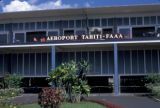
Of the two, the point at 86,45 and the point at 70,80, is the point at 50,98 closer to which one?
the point at 70,80

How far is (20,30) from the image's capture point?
146ft

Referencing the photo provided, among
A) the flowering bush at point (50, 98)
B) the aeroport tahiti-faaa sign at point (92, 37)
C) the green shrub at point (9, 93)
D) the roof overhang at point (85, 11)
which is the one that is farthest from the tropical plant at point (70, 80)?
the roof overhang at point (85, 11)

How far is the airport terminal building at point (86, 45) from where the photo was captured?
39.1 metres

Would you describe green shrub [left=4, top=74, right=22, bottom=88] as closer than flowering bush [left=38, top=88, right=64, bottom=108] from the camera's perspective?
No

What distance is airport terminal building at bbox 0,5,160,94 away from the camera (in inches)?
1538

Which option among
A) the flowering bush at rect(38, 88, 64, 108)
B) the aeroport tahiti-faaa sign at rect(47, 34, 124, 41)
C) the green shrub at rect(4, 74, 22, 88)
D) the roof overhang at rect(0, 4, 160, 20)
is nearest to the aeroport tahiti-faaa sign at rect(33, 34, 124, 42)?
the aeroport tahiti-faaa sign at rect(47, 34, 124, 41)

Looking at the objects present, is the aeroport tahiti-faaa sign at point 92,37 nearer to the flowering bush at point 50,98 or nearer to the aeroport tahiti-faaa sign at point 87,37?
the aeroport tahiti-faaa sign at point 87,37

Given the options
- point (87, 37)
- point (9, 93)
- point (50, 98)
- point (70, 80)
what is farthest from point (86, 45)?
point (50, 98)

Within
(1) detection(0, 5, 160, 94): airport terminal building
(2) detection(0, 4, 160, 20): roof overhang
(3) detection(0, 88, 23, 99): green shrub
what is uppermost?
(2) detection(0, 4, 160, 20): roof overhang

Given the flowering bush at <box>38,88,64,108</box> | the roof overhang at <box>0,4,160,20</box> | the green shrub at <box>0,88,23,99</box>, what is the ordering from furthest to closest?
the roof overhang at <box>0,4,160,20</box>
the green shrub at <box>0,88,23,99</box>
the flowering bush at <box>38,88,64,108</box>

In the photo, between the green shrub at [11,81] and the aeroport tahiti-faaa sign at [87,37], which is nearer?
the aeroport tahiti-faaa sign at [87,37]

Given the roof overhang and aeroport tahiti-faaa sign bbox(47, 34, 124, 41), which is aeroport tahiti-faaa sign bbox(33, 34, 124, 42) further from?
the roof overhang

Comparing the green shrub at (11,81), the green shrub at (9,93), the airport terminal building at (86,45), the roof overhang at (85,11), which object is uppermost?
the roof overhang at (85,11)

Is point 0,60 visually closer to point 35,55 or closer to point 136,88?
point 35,55
